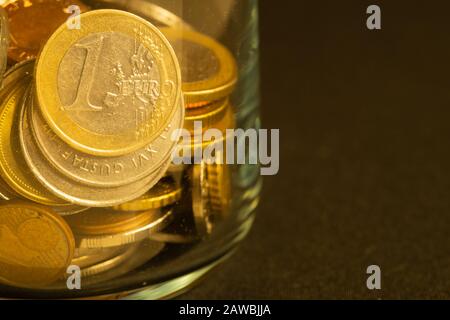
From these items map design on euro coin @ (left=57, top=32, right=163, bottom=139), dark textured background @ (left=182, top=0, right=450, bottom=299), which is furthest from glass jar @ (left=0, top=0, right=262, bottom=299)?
dark textured background @ (left=182, top=0, right=450, bottom=299)

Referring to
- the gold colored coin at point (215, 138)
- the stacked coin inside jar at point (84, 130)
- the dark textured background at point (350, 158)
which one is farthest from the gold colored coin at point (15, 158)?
the dark textured background at point (350, 158)

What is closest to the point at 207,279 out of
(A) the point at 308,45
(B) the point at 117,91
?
(B) the point at 117,91

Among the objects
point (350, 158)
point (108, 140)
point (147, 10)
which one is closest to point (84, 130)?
point (108, 140)

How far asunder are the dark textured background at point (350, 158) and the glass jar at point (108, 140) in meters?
0.13

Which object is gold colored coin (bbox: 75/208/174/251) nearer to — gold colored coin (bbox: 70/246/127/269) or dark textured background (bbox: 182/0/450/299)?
gold colored coin (bbox: 70/246/127/269)

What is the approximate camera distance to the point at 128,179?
0.67m

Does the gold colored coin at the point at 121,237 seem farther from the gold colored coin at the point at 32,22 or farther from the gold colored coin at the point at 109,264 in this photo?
the gold colored coin at the point at 32,22

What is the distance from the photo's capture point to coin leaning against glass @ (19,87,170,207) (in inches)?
26.1

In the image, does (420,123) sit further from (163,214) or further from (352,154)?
(163,214)

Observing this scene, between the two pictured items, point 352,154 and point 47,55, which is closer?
point 47,55

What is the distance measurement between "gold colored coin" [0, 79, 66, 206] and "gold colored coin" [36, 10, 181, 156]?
0.11ft

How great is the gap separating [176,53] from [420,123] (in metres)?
0.58

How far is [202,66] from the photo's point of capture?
2.48 ft
